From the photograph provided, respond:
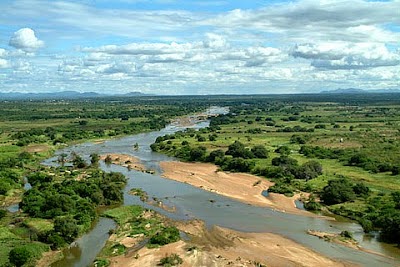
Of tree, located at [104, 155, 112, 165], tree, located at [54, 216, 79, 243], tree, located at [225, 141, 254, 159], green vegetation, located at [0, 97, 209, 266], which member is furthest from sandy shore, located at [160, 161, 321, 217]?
tree, located at [54, 216, 79, 243]

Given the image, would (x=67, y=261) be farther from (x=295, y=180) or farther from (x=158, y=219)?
(x=295, y=180)

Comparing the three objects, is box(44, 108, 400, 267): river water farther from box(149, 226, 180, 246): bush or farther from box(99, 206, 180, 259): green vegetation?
box(149, 226, 180, 246): bush

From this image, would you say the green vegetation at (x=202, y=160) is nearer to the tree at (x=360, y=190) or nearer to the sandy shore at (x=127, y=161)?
the tree at (x=360, y=190)

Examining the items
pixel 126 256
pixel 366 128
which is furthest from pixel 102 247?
pixel 366 128

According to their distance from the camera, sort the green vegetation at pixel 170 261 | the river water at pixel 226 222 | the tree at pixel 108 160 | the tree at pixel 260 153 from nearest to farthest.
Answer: the green vegetation at pixel 170 261 → the river water at pixel 226 222 → the tree at pixel 260 153 → the tree at pixel 108 160

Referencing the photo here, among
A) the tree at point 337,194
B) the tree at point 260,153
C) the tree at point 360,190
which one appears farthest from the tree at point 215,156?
the tree at point 360,190

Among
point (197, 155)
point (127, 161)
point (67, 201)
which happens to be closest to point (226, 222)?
point (67, 201)

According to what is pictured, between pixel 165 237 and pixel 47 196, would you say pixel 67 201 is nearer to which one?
pixel 47 196
